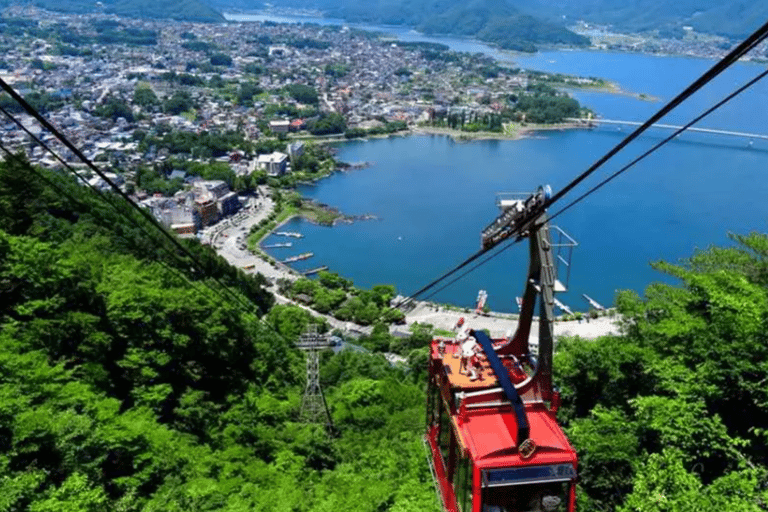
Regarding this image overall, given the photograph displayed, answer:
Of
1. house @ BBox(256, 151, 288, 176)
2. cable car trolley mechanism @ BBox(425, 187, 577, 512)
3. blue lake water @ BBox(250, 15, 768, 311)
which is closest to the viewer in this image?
cable car trolley mechanism @ BBox(425, 187, 577, 512)

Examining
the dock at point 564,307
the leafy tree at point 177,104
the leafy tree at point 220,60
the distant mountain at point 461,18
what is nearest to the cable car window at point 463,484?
the dock at point 564,307

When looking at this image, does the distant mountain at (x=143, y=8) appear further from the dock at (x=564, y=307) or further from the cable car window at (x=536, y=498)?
the cable car window at (x=536, y=498)

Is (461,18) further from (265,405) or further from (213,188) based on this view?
(265,405)

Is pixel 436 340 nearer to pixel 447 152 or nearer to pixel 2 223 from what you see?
pixel 2 223

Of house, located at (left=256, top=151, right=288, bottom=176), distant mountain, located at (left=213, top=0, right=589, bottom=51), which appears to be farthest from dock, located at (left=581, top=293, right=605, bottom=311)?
distant mountain, located at (left=213, top=0, right=589, bottom=51)

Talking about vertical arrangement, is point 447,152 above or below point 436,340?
below

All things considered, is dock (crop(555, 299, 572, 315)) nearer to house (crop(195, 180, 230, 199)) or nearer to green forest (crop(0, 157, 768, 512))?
green forest (crop(0, 157, 768, 512))

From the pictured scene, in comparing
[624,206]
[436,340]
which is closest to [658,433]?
[436,340]
